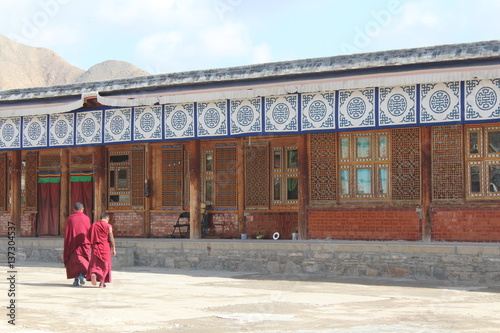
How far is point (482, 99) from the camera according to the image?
48.3ft

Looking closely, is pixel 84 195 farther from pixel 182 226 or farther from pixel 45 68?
pixel 45 68

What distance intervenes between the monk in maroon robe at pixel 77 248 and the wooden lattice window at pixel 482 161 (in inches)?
297

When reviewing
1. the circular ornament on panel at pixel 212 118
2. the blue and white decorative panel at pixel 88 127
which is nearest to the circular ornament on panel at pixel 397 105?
the circular ornament on panel at pixel 212 118

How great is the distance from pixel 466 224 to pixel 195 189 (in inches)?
249

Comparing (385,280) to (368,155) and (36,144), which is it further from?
(36,144)

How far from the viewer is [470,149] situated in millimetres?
15656

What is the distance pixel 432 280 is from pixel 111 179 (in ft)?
32.3

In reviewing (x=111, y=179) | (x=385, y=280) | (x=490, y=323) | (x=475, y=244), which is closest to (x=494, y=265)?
(x=475, y=244)

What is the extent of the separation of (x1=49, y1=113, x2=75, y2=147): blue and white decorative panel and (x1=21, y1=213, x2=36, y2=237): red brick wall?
131 inches

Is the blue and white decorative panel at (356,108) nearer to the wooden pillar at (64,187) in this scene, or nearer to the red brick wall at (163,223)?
the red brick wall at (163,223)

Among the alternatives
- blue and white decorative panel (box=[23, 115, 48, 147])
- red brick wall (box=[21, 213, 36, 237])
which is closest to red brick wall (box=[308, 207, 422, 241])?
blue and white decorative panel (box=[23, 115, 48, 147])

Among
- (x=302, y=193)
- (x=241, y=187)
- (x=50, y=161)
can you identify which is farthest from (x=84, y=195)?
(x=302, y=193)

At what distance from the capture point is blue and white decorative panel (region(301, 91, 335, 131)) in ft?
53.6

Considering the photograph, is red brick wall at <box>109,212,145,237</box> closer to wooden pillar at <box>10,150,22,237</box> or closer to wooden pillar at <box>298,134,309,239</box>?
wooden pillar at <box>10,150,22,237</box>
